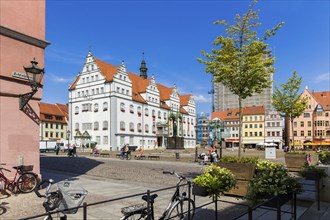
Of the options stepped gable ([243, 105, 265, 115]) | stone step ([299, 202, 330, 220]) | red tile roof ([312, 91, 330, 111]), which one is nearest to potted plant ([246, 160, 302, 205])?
stone step ([299, 202, 330, 220])

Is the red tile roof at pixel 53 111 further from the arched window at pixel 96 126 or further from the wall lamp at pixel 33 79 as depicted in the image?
the wall lamp at pixel 33 79

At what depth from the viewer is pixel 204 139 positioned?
119250 mm

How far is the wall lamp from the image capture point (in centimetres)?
970

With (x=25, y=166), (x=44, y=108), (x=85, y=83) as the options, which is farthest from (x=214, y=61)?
(x=44, y=108)

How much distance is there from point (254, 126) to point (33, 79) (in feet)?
295

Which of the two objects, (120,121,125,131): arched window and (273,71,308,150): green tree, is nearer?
(273,71,308,150): green tree

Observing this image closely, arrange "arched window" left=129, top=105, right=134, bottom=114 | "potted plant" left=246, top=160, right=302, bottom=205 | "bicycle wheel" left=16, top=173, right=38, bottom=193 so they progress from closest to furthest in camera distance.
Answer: "potted plant" left=246, top=160, right=302, bottom=205
"bicycle wheel" left=16, top=173, right=38, bottom=193
"arched window" left=129, top=105, right=134, bottom=114

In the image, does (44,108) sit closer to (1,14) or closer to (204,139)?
(204,139)

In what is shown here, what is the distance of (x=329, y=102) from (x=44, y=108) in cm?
7880

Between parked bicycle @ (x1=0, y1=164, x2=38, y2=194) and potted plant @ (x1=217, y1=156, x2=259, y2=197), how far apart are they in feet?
20.9

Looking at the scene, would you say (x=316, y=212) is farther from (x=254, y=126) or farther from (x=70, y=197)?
(x=254, y=126)

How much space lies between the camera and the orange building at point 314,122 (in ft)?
253

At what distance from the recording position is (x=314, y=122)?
78750 mm

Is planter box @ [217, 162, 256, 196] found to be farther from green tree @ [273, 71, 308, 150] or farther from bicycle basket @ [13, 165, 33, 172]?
green tree @ [273, 71, 308, 150]
